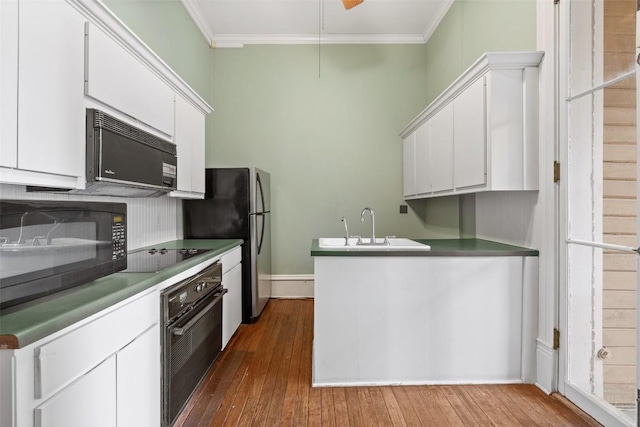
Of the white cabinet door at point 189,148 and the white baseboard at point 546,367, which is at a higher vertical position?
the white cabinet door at point 189,148

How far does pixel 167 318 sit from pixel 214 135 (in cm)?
312

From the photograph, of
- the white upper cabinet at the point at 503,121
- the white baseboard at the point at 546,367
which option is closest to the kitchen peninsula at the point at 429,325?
the white baseboard at the point at 546,367

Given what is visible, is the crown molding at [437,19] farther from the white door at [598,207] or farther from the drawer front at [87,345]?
the drawer front at [87,345]

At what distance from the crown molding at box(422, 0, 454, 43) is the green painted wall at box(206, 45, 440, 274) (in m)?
0.21

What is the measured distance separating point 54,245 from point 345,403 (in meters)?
1.70

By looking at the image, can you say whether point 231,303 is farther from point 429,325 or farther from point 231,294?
point 429,325

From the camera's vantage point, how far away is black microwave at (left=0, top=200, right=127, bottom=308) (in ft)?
3.35

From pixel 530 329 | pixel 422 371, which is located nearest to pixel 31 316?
pixel 422 371

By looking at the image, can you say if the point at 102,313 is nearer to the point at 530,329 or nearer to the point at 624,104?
the point at 530,329

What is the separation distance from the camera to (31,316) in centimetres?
103

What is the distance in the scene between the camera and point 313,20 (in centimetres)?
402

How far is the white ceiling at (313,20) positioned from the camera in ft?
12.2

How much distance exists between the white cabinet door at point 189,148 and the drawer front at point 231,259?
1.92ft

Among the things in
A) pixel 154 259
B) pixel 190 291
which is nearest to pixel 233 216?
pixel 154 259
